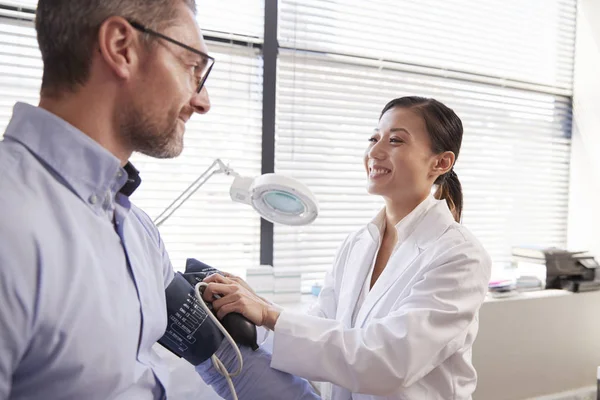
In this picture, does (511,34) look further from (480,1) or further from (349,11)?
(349,11)

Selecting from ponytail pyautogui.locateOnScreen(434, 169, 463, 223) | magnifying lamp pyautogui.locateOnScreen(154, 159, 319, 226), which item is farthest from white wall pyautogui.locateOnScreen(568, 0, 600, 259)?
magnifying lamp pyautogui.locateOnScreen(154, 159, 319, 226)

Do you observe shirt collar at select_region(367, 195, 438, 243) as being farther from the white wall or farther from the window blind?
the white wall

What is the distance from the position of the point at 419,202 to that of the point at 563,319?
1.60 m

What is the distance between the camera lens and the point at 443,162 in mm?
1467

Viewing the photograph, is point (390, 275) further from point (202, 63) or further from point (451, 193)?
point (202, 63)

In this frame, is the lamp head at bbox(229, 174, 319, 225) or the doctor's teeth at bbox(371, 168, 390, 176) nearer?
the lamp head at bbox(229, 174, 319, 225)

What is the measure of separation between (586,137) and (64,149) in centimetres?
332

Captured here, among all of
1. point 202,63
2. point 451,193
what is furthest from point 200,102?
point 451,193

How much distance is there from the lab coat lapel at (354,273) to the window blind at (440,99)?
742 millimetres

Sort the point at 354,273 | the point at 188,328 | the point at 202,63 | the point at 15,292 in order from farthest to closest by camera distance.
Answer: the point at 354,273 < the point at 188,328 < the point at 202,63 < the point at 15,292

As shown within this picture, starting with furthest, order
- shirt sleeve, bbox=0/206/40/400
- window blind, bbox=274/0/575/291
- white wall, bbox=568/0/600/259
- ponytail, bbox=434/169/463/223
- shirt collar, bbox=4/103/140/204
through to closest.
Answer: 1. white wall, bbox=568/0/600/259
2. window blind, bbox=274/0/575/291
3. ponytail, bbox=434/169/463/223
4. shirt collar, bbox=4/103/140/204
5. shirt sleeve, bbox=0/206/40/400

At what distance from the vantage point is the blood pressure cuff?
938 millimetres

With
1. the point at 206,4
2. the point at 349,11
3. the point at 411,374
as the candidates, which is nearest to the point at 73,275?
the point at 411,374

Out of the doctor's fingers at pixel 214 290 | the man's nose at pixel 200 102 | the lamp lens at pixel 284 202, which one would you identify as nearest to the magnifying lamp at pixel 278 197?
the lamp lens at pixel 284 202
